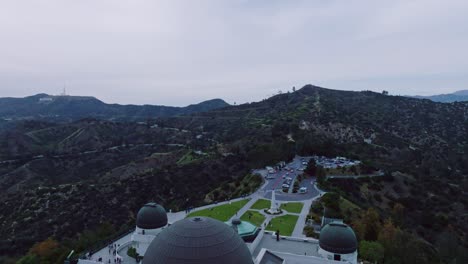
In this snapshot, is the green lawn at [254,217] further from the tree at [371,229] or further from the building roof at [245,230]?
the tree at [371,229]

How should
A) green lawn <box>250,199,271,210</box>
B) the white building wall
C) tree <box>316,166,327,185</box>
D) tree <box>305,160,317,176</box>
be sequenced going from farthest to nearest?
tree <box>305,160,317,176</box> < tree <box>316,166,327,185</box> < green lawn <box>250,199,271,210</box> < the white building wall

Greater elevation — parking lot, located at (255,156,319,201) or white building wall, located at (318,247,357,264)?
white building wall, located at (318,247,357,264)

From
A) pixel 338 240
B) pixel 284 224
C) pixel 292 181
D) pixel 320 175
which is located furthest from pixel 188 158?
pixel 338 240

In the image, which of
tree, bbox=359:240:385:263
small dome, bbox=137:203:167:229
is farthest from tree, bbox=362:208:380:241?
small dome, bbox=137:203:167:229

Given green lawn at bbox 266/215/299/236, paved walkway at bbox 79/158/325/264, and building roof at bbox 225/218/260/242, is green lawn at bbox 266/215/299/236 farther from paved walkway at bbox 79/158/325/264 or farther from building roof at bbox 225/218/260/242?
building roof at bbox 225/218/260/242

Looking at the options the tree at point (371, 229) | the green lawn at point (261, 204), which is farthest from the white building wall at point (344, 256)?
the green lawn at point (261, 204)

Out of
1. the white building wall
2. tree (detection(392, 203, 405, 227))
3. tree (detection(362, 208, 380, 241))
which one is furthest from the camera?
tree (detection(392, 203, 405, 227))

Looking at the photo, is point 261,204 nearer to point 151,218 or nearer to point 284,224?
point 284,224
